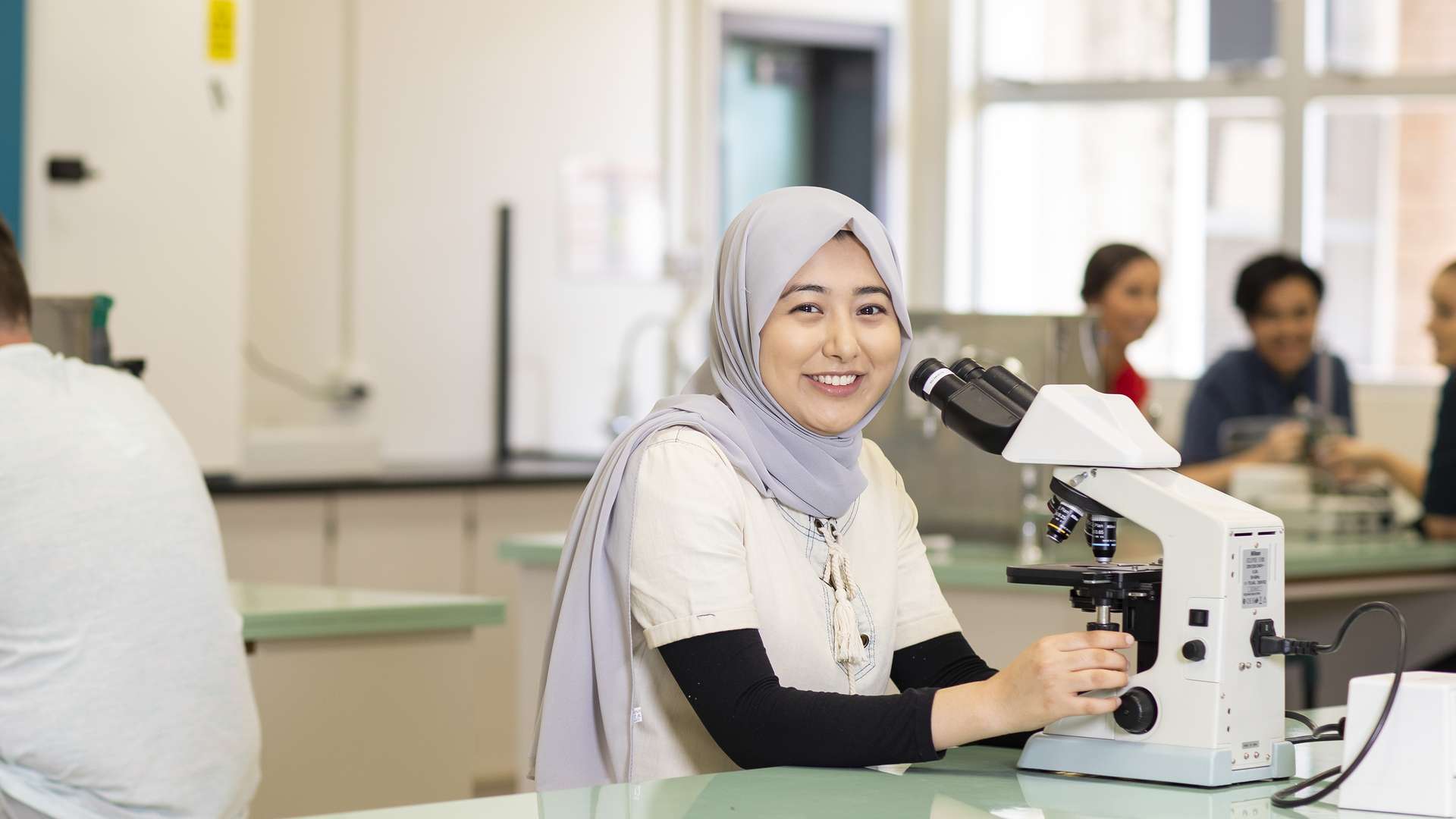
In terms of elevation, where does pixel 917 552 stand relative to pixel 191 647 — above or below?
above

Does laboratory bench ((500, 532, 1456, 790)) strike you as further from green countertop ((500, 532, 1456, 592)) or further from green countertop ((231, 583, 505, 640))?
green countertop ((231, 583, 505, 640))

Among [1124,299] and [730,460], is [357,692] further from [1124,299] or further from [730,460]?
[1124,299]

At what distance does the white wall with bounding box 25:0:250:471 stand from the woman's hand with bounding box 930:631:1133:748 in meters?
2.59

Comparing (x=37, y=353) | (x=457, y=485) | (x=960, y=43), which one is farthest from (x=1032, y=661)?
(x=960, y=43)

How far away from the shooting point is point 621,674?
61.7 inches

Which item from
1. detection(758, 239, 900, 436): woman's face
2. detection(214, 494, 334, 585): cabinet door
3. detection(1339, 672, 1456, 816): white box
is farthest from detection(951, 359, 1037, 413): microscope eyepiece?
detection(214, 494, 334, 585): cabinet door

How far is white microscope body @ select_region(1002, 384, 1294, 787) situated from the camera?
139cm

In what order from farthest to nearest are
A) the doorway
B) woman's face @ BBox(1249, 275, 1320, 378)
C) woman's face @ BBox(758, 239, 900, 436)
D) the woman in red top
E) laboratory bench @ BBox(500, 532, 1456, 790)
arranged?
the doorway
woman's face @ BBox(1249, 275, 1320, 378)
the woman in red top
laboratory bench @ BBox(500, 532, 1456, 790)
woman's face @ BBox(758, 239, 900, 436)

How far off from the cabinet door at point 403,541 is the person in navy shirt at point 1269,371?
1777 millimetres

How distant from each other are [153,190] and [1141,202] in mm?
3034

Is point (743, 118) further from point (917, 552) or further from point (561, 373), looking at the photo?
point (917, 552)

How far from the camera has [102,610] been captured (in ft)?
6.15

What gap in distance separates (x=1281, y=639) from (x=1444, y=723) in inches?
6.0

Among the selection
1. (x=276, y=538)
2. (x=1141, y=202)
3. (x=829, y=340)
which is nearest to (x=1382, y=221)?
(x=1141, y=202)
